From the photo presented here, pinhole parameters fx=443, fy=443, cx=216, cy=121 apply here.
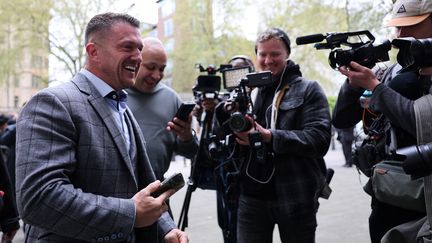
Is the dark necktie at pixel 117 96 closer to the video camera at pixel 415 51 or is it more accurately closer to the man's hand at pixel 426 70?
the video camera at pixel 415 51

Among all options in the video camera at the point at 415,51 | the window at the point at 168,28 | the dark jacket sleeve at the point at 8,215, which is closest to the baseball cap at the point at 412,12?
the video camera at the point at 415,51

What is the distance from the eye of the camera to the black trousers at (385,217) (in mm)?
2225

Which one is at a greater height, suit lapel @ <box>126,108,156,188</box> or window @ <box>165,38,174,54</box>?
suit lapel @ <box>126,108,156,188</box>

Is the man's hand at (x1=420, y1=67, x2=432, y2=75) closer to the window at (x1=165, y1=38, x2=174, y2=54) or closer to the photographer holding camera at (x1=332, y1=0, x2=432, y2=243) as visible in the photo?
the photographer holding camera at (x1=332, y1=0, x2=432, y2=243)

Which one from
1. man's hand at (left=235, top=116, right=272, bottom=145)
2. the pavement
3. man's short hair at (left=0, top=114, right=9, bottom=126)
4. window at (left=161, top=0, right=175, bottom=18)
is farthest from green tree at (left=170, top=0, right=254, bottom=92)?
man's hand at (left=235, top=116, right=272, bottom=145)

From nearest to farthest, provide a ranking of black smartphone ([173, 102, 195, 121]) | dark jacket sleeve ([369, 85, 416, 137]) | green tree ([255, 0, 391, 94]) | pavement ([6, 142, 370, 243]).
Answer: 1. dark jacket sleeve ([369, 85, 416, 137])
2. black smartphone ([173, 102, 195, 121])
3. pavement ([6, 142, 370, 243])
4. green tree ([255, 0, 391, 94])

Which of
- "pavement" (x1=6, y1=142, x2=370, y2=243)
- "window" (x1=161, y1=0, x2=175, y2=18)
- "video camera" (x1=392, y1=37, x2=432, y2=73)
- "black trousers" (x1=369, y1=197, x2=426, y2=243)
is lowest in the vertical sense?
"pavement" (x1=6, y1=142, x2=370, y2=243)

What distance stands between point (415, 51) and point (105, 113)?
1.36 meters

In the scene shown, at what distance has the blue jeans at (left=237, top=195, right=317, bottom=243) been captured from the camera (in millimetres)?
2850

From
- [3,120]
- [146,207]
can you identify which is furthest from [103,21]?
[3,120]

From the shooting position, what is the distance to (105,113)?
5.91 ft

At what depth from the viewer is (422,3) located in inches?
88.1

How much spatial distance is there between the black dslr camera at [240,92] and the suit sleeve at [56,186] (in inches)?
48.5

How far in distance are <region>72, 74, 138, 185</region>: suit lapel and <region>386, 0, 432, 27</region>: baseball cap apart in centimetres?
150
